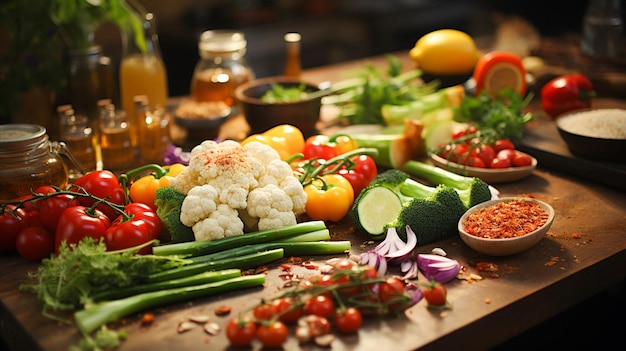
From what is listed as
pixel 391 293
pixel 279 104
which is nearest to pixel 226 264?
pixel 391 293

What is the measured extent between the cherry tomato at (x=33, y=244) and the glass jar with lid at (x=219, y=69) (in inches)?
50.6

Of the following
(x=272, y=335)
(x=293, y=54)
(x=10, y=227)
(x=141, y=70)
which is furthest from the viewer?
(x=293, y=54)

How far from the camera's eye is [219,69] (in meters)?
3.02

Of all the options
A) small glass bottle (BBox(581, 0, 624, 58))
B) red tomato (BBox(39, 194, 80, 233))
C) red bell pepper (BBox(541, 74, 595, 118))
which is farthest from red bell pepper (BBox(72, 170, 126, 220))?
small glass bottle (BBox(581, 0, 624, 58))

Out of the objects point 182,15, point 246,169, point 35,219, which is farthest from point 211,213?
point 182,15

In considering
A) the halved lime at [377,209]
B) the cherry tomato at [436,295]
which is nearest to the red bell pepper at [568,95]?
the halved lime at [377,209]

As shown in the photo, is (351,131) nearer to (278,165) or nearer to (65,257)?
(278,165)

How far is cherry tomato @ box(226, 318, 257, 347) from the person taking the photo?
1.44 meters

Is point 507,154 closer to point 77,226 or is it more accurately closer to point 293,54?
point 293,54

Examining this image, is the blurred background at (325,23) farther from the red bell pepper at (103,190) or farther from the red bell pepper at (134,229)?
the red bell pepper at (134,229)

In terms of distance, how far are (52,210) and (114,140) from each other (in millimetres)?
621

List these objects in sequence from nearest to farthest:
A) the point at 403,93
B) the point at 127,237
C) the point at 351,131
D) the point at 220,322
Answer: the point at 220,322
the point at 127,237
the point at 351,131
the point at 403,93

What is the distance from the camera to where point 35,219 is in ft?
6.37

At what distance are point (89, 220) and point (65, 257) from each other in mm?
194
